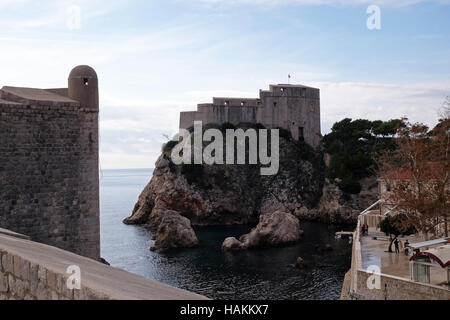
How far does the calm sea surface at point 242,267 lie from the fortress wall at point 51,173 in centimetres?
1596

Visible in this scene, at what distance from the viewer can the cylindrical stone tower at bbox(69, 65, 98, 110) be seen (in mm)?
12970

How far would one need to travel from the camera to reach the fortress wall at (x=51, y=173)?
11.4 metres

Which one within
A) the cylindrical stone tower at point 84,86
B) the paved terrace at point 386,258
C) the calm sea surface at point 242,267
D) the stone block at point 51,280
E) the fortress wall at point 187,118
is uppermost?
the fortress wall at point 187,118

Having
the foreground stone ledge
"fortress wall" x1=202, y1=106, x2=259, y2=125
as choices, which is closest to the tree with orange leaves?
the foreground stone ledge

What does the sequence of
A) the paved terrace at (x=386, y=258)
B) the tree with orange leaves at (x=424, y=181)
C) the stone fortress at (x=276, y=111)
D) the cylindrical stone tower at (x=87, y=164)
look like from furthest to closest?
the stone fortress at (x=276, y=111) → the tree with orange leaves at (x=424, y=181) → the paved terrace at (x=386, y=258) → the cylindrical stone tower at (x=87, y=164)

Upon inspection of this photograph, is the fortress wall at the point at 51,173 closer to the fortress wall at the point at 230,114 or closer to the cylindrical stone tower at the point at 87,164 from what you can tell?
the cylindrical stone tower at the point at 87,164

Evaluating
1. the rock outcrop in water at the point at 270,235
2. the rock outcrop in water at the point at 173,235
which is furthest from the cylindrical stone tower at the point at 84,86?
the rock outcrop in water at the point at 270,235

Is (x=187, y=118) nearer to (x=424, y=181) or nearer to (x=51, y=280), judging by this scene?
(x=424, y=181)

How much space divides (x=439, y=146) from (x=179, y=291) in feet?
68.4

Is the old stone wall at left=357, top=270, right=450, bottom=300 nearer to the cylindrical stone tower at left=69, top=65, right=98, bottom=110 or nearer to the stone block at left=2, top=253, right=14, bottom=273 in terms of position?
the cylindrical stone tower at left=69, top=65, right=98, bottom=110

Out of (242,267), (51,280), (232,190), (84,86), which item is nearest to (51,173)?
(84,86)
